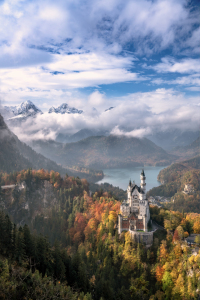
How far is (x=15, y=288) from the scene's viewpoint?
16438 millimetres

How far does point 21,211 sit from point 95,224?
82.4 feet

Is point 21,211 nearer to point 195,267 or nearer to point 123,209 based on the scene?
point 123,209

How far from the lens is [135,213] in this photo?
42.5m

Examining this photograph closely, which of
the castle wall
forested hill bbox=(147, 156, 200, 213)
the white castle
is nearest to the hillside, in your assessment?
the castle wall

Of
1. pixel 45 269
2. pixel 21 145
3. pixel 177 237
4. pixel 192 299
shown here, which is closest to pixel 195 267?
pixel 192 299

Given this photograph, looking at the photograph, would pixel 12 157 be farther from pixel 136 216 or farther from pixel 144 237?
pixel 144 237

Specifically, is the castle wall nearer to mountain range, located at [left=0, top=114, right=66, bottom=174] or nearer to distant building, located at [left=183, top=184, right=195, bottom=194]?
mountain range, located at [left=0, top=114, right=66, bottom=174]

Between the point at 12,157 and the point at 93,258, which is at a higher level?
the point at 12,157

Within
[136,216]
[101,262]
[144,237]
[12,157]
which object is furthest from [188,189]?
[12,157]

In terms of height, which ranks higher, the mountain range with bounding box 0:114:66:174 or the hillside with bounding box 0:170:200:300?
the mountain range with bounding box 0:114:66:174

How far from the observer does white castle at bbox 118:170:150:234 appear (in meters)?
39.0

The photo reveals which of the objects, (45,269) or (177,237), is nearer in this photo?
(45,269)

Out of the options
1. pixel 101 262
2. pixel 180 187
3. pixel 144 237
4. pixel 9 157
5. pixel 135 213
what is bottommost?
pixel 101 262

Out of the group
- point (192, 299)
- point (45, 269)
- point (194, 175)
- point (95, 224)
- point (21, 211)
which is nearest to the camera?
point (45, 269)
